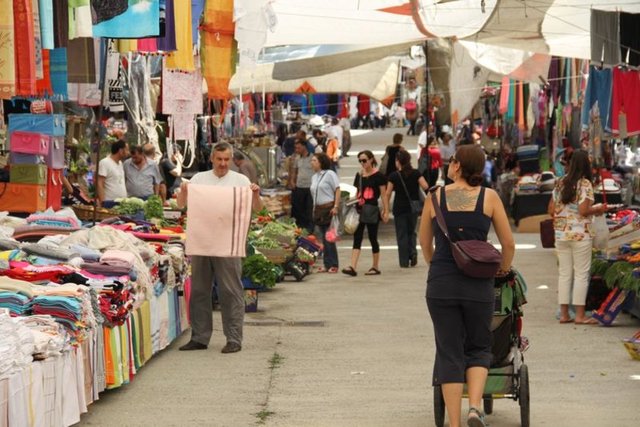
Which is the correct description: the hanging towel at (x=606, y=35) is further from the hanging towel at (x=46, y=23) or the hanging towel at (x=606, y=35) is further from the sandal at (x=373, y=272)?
the hanging towel at (x=46, y=23)

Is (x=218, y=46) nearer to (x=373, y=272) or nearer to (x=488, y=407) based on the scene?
(x=373, y=272)

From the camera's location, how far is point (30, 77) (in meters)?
10.1

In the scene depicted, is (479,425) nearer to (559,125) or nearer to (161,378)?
(161,378)

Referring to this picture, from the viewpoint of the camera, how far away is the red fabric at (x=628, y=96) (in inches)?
683

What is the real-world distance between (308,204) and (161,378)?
11.3m

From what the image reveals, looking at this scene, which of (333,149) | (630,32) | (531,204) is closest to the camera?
(630,32)

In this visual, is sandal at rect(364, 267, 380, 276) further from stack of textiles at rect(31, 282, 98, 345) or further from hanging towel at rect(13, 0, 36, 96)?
stack of textiles at rect(31, 282, 98, 345)

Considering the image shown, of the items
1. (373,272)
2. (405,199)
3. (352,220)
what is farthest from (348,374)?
(352,220)

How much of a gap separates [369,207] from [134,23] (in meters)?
7.14

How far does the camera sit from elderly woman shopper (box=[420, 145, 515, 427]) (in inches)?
292

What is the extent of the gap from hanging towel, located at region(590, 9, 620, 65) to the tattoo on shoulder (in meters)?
8.35

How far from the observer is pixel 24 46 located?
9961mm

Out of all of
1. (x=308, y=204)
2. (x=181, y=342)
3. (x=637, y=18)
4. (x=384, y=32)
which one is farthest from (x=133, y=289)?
(x=308, y=204)

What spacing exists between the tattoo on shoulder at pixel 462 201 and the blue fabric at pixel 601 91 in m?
11.1
